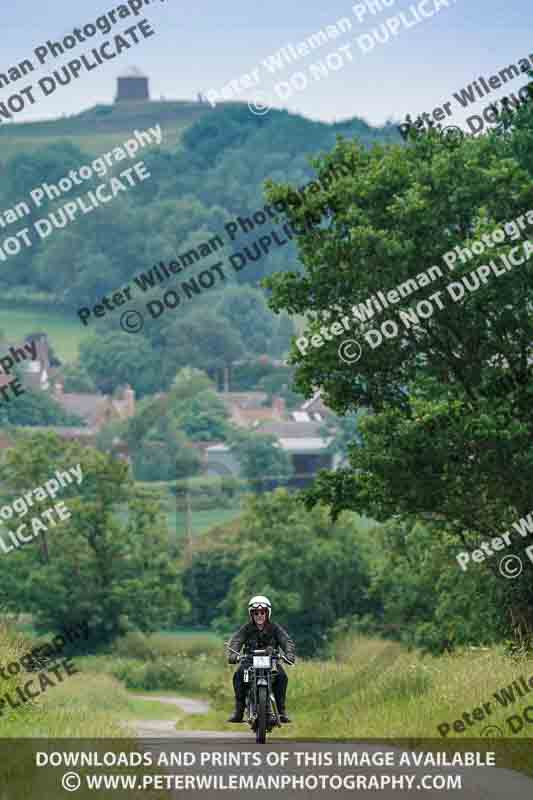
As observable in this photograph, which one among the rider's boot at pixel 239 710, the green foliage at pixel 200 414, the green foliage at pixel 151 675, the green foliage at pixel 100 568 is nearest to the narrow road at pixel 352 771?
the rider's boot at pixel 239 710

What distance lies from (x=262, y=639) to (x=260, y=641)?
28 millimetres

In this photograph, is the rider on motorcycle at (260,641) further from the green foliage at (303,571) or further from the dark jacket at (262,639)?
the green foliage at (303,571)

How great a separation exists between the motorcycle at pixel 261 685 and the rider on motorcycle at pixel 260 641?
2.1 inches

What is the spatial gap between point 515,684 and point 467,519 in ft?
39.8

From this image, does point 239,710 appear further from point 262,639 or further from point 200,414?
point 200,414

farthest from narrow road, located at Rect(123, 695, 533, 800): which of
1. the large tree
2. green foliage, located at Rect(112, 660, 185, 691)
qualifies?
green foliage, located at Rect(112, 660, 185, 691)

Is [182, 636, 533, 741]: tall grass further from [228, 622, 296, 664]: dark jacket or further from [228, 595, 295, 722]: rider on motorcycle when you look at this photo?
[228, 622, 296, 664]: dark jacket

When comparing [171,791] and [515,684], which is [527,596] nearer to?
[515,684]

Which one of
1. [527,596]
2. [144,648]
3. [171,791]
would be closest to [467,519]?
[527,596]

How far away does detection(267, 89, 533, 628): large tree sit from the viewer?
27.9 meters

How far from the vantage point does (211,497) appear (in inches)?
5842

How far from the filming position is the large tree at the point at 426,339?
27.9m

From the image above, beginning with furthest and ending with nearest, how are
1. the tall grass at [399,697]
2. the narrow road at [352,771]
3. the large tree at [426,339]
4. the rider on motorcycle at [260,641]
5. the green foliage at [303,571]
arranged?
the green foliage at [303,571]
the large tree at [426,339]
the tall grass at [399,697]
the rider on motorcycle at [260,641]
the narrow road at [352,771]

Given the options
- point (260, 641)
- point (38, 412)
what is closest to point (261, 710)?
point (260, 641)
